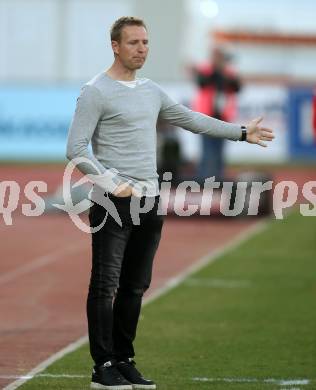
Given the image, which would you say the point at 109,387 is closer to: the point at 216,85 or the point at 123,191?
the point at 123,191

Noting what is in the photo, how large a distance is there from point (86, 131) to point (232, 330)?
331 centimetres

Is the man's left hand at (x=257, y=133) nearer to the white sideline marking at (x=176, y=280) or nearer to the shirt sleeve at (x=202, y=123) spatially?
the shirt sleeve at (x=202, y=123)

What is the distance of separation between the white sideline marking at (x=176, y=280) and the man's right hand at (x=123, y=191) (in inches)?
49.3

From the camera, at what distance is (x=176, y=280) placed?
1362 centimetres

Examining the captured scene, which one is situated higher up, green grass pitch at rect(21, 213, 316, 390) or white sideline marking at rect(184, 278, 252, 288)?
green grass pitch at rect(21, 213, 316, 390)

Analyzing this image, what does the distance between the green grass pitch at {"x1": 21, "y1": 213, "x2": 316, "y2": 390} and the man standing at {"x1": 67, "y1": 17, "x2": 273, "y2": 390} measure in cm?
35

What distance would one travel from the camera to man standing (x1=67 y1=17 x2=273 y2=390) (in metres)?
7.64

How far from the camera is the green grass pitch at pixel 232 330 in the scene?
8414 mm

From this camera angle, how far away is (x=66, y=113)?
100 ft

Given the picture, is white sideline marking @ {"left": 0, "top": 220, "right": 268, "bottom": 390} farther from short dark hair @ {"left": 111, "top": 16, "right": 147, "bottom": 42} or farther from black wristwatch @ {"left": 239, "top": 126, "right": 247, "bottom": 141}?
short dark hair @ {"left": 111, "top": 16, "right": 147, "bottom": 42}

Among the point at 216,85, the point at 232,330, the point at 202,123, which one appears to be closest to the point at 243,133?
the point at 202,123

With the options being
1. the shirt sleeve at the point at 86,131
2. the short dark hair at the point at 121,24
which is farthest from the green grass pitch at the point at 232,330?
the short dark hair at the point at 121,24

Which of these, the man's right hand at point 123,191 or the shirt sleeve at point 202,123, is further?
the shirt sleeve at point 202,123

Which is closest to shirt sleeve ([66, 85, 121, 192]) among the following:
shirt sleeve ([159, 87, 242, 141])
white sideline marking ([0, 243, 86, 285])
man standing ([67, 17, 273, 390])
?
man standing ([67, 17, 273, 390])
